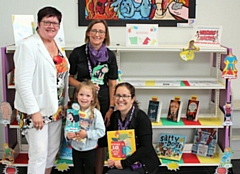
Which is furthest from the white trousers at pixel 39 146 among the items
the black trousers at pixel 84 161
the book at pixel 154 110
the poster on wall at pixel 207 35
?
the poster on wall at pixel 207 35

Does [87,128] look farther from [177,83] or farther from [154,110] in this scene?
[177,83]

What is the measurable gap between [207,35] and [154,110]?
0.79 metres

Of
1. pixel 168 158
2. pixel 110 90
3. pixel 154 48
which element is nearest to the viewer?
pixel 110 90

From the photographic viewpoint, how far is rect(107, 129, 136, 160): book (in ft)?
8.09

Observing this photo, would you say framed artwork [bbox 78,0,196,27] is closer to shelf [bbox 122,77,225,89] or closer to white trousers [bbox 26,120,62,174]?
shelf [bbox 122,77,225,89]

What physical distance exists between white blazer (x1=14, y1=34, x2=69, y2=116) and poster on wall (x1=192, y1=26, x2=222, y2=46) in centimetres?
138

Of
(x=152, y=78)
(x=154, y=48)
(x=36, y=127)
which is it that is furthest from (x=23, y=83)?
(x=152, y=78)

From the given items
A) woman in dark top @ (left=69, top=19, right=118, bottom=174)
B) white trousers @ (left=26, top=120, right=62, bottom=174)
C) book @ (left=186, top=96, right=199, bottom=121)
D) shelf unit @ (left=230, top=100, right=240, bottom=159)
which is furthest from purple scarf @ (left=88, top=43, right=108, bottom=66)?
shelf unit @ (left=230, top=100, right=240, bottom=159)

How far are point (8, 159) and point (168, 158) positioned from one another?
1.37m

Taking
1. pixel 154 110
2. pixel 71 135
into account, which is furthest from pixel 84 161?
pixel 154 110

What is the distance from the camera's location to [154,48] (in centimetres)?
300

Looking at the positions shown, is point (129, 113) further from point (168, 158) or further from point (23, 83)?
point (168, 158)

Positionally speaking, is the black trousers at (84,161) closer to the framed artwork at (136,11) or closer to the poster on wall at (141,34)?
the poster on wall at (141,34)

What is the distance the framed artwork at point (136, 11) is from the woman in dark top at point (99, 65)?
0.70 meters
